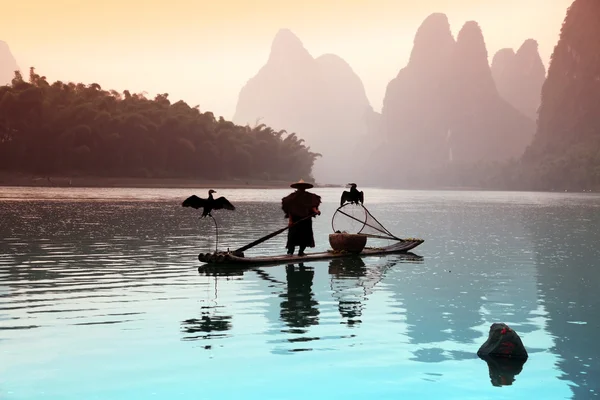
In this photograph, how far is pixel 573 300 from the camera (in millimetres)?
13250

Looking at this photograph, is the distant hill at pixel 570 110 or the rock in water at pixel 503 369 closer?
the rock in water at pixel 503 369

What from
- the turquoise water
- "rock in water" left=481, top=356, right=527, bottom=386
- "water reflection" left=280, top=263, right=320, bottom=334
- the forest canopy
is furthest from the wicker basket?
the forest canopy

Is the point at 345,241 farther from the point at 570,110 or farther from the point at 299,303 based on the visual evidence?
the point at 570,110

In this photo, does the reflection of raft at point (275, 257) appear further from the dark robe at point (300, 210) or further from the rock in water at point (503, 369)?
the rock in water at point (503, 369)

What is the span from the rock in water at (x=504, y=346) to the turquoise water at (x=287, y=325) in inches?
7.9

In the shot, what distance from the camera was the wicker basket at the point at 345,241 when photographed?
19.5 m

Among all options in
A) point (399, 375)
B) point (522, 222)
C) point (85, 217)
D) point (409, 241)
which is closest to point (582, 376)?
point (399, 375)

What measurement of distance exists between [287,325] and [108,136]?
74615 mm

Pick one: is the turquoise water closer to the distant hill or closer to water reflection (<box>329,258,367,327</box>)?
water reflection (<box>329,258,367,327</box>)

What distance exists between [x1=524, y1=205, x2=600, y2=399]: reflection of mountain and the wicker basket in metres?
4.68

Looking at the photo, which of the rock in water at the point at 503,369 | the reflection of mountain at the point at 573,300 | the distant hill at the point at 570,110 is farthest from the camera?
the distant hill at the point at 570,110

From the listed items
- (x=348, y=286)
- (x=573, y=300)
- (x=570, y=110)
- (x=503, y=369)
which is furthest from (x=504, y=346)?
(x=570, y=110)

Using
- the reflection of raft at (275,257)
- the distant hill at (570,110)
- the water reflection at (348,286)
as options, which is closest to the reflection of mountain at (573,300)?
the water reflection at (348,286)

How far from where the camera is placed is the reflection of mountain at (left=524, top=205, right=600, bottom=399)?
8241mm
